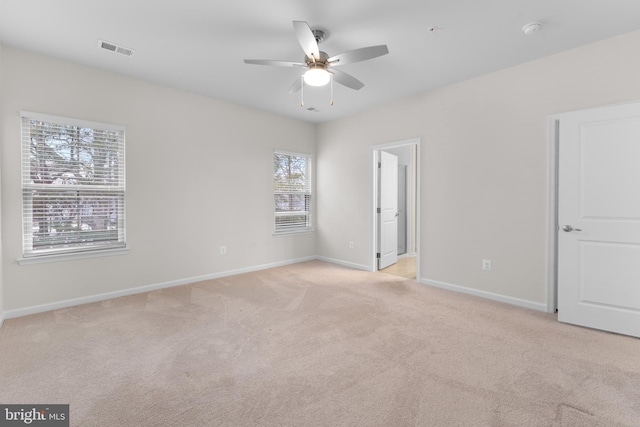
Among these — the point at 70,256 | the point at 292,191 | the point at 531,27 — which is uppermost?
the point at 531,27

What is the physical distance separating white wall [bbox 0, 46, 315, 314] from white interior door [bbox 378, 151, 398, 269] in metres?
1.61

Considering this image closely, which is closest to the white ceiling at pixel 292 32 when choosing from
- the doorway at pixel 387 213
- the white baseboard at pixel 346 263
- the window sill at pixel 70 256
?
the doorway at pixel 387 213

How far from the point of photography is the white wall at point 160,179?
2969mm

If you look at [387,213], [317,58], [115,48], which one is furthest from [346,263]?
[115,48]

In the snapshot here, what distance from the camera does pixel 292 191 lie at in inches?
217

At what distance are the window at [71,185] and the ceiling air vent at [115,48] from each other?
902mm

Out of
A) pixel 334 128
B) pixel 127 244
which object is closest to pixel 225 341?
pixel 127 244

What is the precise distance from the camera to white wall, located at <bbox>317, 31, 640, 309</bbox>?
287cm

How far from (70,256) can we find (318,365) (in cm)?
306

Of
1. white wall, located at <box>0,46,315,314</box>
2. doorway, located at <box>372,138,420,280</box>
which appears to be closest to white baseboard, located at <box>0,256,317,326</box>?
white wall, located at <box>0,46,315,314</box>

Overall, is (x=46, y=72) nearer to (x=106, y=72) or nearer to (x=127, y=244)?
(x=106, y=72)

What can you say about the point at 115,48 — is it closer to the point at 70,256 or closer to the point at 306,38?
the point at 306,38

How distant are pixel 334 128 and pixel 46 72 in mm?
3981

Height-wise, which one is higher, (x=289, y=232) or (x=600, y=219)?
(x=600, y=219)
